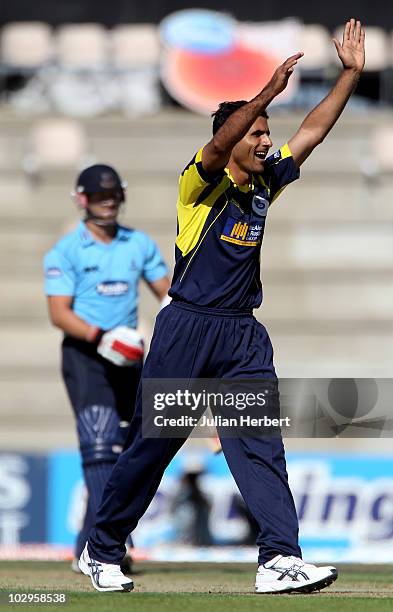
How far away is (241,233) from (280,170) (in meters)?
0.39

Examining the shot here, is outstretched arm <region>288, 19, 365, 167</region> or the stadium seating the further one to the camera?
the stadium seating

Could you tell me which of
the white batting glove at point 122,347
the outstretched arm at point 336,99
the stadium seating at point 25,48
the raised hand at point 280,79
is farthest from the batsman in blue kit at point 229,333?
the stadium seating at point 25,48

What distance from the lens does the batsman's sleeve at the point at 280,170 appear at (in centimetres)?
534

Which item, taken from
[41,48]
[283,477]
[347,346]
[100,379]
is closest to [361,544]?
[347,346]

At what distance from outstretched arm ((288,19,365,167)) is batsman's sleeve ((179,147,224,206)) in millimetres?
527

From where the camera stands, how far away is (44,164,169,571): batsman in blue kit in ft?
21.4

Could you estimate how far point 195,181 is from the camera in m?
5.05

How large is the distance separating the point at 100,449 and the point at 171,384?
138 cm

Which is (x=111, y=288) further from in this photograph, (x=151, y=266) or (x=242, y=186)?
(x=242, y=186)

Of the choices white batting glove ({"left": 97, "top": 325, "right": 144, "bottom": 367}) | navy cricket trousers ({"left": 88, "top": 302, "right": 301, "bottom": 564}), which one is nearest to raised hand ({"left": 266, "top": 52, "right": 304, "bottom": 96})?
navy cricket trousers ({"left": 88, "top": 302, "right": 301, "bottom": 564})

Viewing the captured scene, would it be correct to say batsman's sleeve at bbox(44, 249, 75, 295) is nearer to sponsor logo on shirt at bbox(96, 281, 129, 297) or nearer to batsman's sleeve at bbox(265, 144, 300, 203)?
sponsor logo on shirt at bbox(96, 281, 129, 297)

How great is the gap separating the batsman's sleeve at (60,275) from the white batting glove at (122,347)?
37 centimetres

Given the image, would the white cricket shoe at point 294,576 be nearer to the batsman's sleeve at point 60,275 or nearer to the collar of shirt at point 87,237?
the batsman's sleeve at point 60,275

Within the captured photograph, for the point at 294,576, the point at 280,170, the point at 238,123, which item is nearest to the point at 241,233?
the point at 280,170
